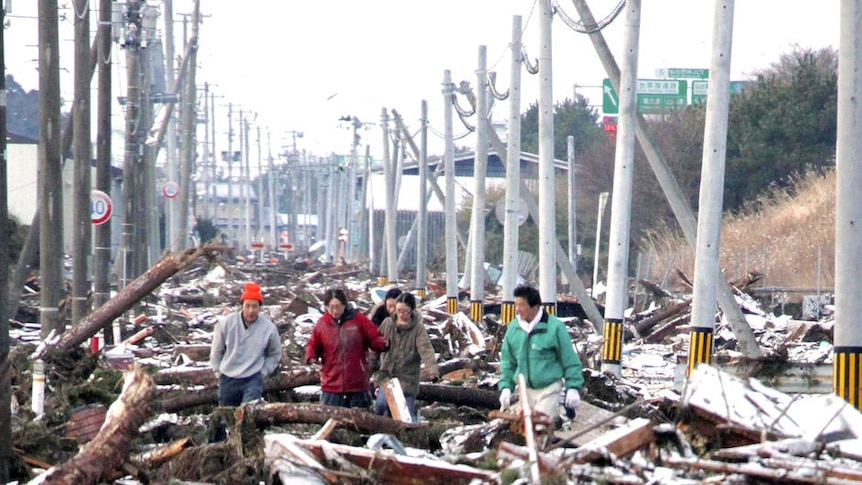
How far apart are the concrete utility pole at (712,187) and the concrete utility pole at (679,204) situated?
1.06m

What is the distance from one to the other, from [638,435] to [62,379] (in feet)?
25.0

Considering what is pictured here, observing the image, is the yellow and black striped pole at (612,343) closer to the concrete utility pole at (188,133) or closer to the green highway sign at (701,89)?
the concrete utility pole at (188,133)

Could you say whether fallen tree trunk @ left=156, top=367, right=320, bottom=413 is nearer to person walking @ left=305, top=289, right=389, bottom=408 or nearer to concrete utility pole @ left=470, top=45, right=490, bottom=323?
person walking @ left=305, top=289, right=389, bottom=408

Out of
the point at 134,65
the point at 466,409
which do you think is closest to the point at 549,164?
the point at 134,65

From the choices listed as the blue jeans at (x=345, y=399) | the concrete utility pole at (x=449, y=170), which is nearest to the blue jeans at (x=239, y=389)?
the blue jeans at (x=345, y=399)

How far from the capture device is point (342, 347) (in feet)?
44.7

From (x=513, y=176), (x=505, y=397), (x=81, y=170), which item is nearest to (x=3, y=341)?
(x=505, y=397)

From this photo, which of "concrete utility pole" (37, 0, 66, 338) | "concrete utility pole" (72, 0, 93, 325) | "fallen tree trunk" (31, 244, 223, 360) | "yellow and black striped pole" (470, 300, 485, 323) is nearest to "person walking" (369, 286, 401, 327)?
"fallen tree trunk" (31, 244, 223, 360)

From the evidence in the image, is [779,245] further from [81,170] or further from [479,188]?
[81,170]

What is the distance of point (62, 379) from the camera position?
1602 centimetres

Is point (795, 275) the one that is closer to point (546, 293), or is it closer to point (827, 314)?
point (827, 314)

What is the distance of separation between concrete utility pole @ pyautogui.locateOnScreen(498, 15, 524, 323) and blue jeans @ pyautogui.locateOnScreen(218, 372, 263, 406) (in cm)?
1947

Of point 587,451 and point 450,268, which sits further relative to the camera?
point 450,268

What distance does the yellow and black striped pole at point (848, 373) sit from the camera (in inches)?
564
